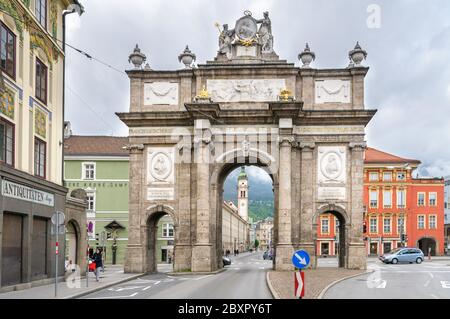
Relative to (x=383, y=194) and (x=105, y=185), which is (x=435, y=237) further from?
(x=105, y=185)

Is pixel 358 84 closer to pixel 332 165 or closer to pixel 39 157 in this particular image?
pixel 332 165

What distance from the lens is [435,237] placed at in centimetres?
8550

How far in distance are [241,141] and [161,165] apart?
5643 mm

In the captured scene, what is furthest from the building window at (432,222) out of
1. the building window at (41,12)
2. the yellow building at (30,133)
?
the building window at (41,12)

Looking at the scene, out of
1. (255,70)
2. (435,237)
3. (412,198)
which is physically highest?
(255,70)

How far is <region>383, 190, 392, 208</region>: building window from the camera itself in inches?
3351

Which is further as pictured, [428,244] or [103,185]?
[428,244]

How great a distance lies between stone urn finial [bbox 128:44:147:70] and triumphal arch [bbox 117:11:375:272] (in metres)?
0.07

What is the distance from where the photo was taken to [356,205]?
1661 inches

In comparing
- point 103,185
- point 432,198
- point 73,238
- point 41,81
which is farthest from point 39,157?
point 432,198

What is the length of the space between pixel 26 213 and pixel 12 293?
3.62m

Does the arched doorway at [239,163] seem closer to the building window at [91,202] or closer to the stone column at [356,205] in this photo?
the stone column at [356,205]
